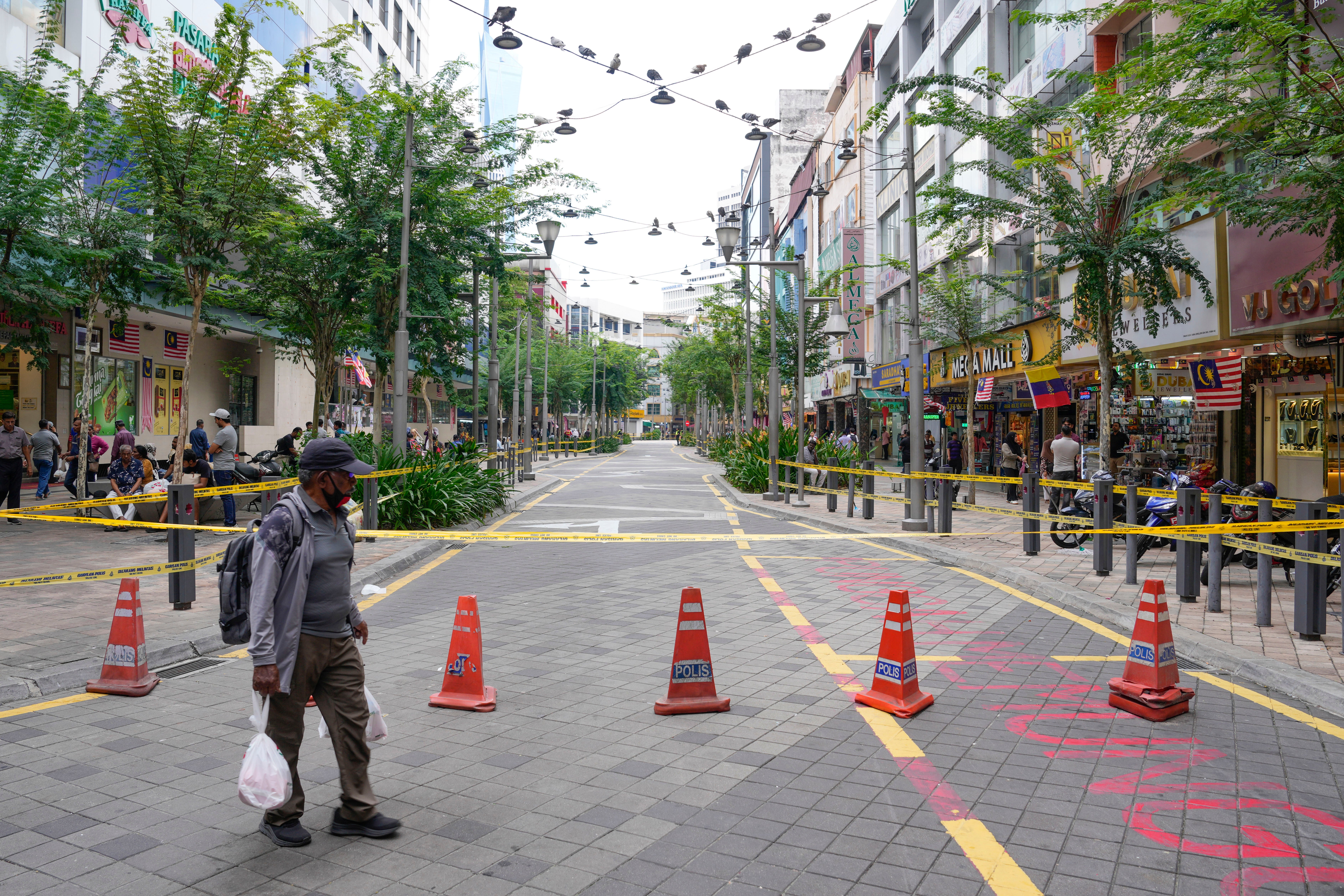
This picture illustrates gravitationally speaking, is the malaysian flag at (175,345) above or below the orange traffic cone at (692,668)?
above

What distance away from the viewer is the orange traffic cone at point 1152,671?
225 inches

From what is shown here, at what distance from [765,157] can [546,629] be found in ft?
210

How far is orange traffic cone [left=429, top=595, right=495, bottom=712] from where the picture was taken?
231 inches

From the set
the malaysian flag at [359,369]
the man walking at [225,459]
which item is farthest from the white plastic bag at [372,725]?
the malaysian flag at [359,369]

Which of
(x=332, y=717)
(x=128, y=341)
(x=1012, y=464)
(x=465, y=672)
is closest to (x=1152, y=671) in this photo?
(x=465, y=672)

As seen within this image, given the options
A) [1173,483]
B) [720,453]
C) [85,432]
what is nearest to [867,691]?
[1173,483]

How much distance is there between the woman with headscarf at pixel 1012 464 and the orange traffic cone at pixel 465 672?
58.2ft

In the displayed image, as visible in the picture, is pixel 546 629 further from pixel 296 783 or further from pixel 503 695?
pixel 296 783

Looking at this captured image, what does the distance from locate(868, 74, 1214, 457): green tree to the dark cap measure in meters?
11.3

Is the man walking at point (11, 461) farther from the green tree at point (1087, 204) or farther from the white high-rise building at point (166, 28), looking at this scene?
the green tree at point (1087, 204)

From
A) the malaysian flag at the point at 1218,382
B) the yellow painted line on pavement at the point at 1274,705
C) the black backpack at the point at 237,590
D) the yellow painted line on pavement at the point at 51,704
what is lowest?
the yellow painted line on pavement at the point at 1274,705

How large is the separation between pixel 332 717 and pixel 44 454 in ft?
59.3

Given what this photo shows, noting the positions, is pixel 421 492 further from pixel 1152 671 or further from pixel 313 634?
pixel 1152 671

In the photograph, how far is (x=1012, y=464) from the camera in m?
22.6
